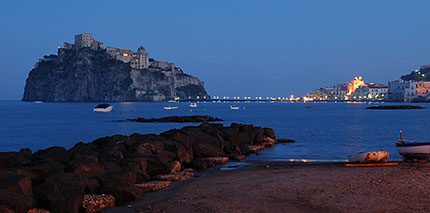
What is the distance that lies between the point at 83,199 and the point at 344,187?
676 centimetres

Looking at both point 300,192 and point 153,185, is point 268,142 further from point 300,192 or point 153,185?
point 300,192

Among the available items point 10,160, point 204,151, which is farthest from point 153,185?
point 204,151

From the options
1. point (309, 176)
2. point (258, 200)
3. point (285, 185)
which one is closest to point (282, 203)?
point (258, 200)

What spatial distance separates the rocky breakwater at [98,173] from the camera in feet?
30.6

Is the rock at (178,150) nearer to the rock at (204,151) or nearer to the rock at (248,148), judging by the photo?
the rock at (204,151)

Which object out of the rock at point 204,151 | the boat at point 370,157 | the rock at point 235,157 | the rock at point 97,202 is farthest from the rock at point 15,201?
the boat at point 370,157

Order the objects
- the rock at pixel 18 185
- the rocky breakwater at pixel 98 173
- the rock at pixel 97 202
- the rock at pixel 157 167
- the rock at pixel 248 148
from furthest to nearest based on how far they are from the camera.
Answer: the rock at pixel 248 148
the rock at pixel 157 167
the rock at pixel 97 202
the rocky breakwater at pixel 98 173
the rock at pixel 18 185

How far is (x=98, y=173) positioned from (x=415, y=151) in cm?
1204

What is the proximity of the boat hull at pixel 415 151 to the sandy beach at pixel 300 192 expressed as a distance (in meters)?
1.86

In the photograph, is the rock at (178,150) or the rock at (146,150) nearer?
the rock at (146,150)

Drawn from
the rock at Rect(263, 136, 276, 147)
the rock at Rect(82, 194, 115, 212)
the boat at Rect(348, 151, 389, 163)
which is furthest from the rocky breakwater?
the rock at Rect(263, 136, 276, 147)

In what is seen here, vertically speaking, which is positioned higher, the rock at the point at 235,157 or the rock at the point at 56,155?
the rock at the point at 56,155

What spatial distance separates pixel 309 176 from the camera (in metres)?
13.4

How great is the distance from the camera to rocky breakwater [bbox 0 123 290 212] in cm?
932
